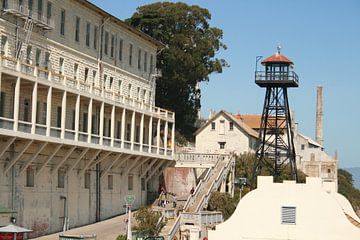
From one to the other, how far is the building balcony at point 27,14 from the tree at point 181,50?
32.7 metres

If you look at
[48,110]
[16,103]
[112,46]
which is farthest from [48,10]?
[112,46]

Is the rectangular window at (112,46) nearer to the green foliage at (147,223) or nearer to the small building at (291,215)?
the green foliage at (147,223)

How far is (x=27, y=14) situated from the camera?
4631cm

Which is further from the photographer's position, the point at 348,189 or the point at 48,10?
the point at 348,189

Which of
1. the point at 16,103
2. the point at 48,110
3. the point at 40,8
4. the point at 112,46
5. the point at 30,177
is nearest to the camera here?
the point at 16,103

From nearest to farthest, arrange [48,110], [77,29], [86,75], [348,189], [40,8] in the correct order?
1. [48,110]
2. [40,8]
3. [77,29]
4. [86,75]
5. [348,189]

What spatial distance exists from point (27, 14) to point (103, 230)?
1421 centimetres

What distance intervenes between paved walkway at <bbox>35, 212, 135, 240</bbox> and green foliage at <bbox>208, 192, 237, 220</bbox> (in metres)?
8.29

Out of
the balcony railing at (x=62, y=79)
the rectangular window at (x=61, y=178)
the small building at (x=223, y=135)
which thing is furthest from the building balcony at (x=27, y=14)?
the small building at (x=223, y=135)

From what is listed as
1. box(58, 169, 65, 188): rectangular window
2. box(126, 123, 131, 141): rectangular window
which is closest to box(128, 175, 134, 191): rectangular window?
box(126, 123, 131, 141): rectangular window

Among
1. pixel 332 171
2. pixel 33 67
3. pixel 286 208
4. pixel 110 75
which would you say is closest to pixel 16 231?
pixel 33 67

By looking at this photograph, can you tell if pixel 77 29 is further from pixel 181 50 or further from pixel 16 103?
pixel 181 50

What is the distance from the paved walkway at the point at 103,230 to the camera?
4775 cm

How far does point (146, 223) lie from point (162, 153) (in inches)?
679
